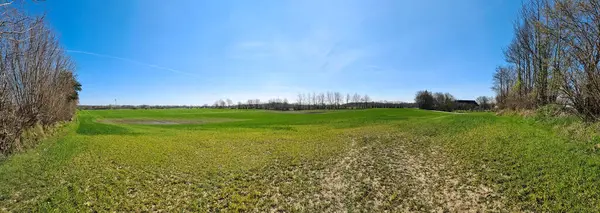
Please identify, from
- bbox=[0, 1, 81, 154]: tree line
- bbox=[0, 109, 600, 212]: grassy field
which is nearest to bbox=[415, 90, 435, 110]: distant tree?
bbox=[0, 109, 600, 212]: grassy field

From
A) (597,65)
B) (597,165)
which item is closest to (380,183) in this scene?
(597,165)

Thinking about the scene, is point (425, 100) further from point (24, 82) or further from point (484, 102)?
point (24, 82)

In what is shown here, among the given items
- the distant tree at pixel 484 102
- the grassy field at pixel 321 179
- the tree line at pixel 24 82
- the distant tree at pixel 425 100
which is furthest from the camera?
the distant tree at pixel 484 102

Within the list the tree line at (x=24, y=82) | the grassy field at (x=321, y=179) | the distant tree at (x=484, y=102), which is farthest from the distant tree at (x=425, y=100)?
the tree line at (x=24, y=82)

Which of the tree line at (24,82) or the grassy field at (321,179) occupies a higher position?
the tree line at (24,82)

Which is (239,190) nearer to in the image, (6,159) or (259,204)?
(259,204)

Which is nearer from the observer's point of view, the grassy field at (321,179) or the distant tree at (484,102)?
the grassy field at (321,179)

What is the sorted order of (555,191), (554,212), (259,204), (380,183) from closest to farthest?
1. (554,212)
2. (555,191)
3. (259,204)
4. (380,183)

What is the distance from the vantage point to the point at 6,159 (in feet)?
46.9

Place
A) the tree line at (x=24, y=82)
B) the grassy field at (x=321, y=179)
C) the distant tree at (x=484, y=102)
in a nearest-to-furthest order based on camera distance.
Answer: the grassy field at (x=321, y=179), the tree line at (x=24, y=82), the distant tree at (x=484, y=102)

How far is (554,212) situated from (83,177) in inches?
634

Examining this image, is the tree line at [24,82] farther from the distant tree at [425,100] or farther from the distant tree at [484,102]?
the distant tree at [484,102]

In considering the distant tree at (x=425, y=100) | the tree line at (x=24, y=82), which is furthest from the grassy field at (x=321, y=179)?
the distant tree at (x=425, y=100)

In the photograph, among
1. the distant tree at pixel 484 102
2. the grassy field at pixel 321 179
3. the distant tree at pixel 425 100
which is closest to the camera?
the grassy field at pixel 321 179
